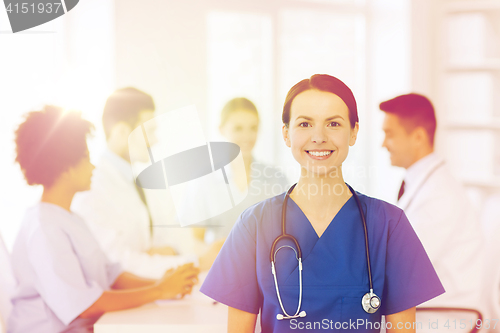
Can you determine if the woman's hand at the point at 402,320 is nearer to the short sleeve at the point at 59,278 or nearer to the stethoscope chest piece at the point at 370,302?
the stethoscope chest piece at the point at 370,302

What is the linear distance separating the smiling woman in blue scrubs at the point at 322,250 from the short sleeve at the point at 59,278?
1.22 feet

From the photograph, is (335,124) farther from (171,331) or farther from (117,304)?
(117,304)

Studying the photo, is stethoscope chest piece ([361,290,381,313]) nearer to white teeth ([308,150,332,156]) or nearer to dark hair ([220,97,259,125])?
white teeth ([308,150,332,156])

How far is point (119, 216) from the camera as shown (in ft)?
4.42

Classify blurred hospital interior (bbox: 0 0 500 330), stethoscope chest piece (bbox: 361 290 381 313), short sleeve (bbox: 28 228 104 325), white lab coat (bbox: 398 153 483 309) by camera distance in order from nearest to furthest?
stethoscope chest piece (bbox: 361 290 381 313), short sleeve (bbox: 28 228 104 325), white lab coat (bbox: 398 153 483 309), blurred hospital interior (bbox: 0 0 500 330)

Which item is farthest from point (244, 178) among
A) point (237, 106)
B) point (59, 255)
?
point (59, 255)

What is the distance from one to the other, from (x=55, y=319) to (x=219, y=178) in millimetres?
571

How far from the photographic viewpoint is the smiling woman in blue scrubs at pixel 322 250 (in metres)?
0.83

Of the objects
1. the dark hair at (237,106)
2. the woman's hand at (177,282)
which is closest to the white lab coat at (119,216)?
the woman's hand at (177,282)

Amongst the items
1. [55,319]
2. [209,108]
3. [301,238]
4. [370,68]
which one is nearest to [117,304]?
[55,319]

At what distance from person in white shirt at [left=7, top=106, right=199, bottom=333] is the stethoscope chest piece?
1.59ft

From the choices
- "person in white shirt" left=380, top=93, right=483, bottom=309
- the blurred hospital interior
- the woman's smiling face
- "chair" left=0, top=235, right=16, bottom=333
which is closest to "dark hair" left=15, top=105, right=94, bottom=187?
the blurred hospital interior

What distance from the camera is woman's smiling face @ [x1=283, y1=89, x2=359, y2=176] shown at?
32.3 inches

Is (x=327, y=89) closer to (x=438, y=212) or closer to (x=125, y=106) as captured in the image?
(x=438, y=212)
